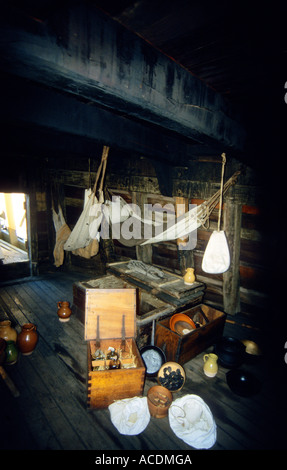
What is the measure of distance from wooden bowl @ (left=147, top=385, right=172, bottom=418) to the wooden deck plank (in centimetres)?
10

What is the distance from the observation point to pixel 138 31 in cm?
126

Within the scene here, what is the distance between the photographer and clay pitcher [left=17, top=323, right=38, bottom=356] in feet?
11.6

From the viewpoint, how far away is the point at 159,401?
2762 millimetres

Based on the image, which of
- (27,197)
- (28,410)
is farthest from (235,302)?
(27,197)

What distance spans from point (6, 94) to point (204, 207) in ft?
9.91

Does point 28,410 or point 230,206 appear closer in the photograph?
point 28,410

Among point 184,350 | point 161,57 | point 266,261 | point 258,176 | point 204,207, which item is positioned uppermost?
point 161,57

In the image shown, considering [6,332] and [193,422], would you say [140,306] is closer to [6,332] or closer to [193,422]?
[193,422]

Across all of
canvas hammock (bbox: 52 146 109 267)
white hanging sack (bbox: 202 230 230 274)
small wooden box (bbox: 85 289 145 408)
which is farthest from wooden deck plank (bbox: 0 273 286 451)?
canvas hammock (bbox: 52 146 109 267)

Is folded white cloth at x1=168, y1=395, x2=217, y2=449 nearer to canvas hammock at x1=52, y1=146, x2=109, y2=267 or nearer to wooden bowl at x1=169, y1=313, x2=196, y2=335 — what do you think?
wooden bowl at x1=169, y1=313, x2=196, y2=335

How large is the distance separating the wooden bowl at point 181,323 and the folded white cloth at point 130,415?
1.11m

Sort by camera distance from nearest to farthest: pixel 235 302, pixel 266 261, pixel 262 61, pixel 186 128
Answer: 1. pixel 262 61
2. pixel 186 128
3. pixel 266 261
4. pixel 235 302

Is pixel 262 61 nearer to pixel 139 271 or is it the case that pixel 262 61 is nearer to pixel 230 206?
pixel 230 206

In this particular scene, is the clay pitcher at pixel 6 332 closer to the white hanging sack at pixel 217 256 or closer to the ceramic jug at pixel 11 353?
the ceramic jug at pixel 11 353
